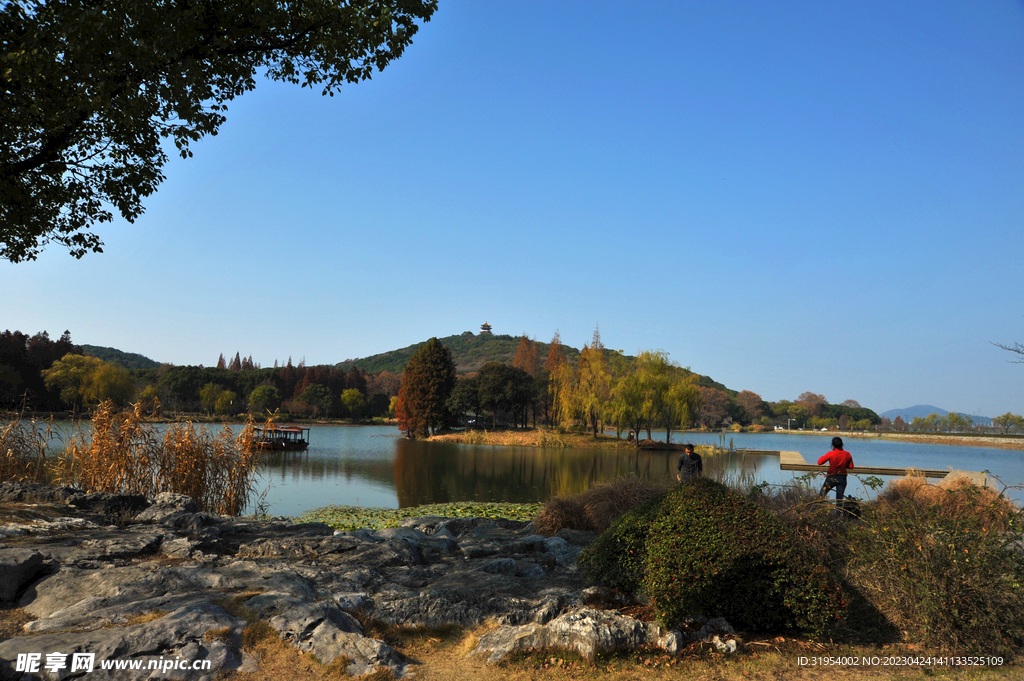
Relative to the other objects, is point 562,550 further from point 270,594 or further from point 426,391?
point 426,391

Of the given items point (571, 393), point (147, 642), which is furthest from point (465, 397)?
point (147, 642)

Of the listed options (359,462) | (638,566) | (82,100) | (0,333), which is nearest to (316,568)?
(638,566)

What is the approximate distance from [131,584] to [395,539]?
3.27m

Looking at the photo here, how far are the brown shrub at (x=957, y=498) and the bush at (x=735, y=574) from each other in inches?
84.2

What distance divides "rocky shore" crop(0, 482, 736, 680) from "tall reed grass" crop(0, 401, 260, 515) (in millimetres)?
3221

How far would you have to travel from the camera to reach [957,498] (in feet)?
26.9

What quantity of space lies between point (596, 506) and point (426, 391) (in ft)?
153

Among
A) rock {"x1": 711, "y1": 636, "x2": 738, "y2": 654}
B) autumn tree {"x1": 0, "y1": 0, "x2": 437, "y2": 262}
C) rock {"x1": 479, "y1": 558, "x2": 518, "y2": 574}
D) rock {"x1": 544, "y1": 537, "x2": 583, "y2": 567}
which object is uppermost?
autumn tree {"x1": 0, "y1": 0, "x2": 437, "y2": 262}

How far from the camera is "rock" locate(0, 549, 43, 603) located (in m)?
5.29

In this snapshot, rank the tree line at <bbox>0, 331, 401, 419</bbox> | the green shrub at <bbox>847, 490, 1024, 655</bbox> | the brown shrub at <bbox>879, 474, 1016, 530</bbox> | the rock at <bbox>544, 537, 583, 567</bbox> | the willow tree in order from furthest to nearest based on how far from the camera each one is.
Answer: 1. the tree line at <bbox>0, 331, 401, 419</bbox>
2. the willow tree
3. the rock at <bbox>544, 537, 583, 567</bbox>
4. the brown shrub at <bbox>879, 474, 1016, 530</bbox>
5. the green shrub at <bbox>847, 490, 1024, 655</bbox>

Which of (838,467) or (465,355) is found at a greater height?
(465,355)

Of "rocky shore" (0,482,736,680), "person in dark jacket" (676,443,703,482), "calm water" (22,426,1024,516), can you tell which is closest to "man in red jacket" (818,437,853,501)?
"calm water" (22,426,1024,516)

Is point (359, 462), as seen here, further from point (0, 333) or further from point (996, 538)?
point (0, 333)

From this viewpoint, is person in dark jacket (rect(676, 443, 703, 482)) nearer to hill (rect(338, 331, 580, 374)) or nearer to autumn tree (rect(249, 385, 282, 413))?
autumn tree (rect(249, 385, 282, 413))
